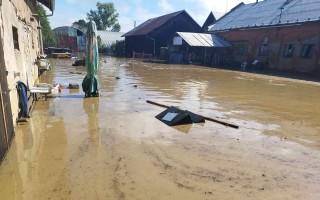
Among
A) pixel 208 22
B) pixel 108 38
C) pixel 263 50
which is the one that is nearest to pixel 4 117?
pixel 263 50

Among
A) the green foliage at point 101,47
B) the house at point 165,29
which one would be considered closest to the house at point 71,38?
the green foliage at point 101,47

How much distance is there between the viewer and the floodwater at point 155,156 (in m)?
3.45

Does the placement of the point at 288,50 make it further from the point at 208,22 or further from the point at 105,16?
the point at 105,16

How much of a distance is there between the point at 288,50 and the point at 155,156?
902 inches

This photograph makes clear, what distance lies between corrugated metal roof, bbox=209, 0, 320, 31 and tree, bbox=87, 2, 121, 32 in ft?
149

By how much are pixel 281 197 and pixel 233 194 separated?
0.65m

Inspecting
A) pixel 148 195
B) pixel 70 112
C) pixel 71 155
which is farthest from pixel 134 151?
pixel 70 112

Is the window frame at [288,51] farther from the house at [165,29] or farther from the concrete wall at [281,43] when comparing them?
the house at [165,29]

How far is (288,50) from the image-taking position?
2317 cm

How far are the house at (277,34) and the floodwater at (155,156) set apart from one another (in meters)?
16.3

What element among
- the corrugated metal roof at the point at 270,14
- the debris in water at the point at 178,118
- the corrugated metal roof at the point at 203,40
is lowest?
the debris in water at the point at 178,118

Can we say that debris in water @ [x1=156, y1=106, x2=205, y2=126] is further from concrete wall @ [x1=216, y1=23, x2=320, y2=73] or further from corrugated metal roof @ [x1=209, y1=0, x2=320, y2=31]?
corrugated metal roof @ [x1=209, y1=0, x2=320, y2=31]

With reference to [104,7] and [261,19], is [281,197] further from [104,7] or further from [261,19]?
[104,7]

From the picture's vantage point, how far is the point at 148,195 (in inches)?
131
